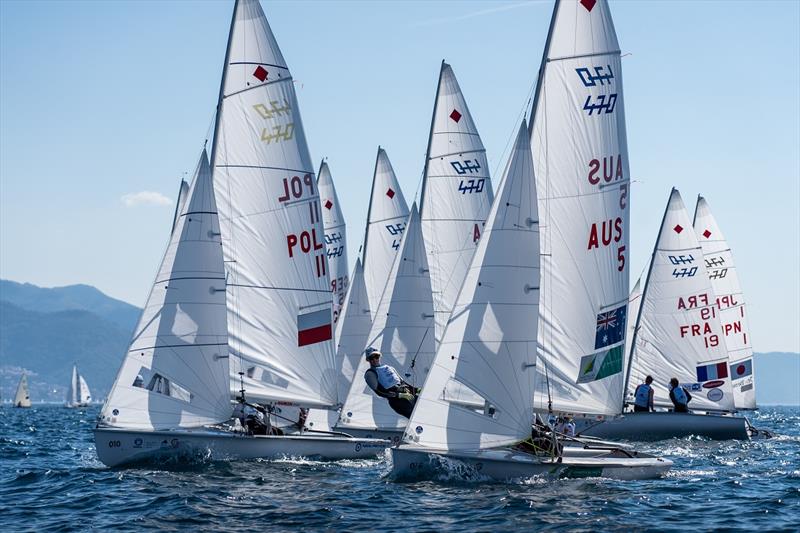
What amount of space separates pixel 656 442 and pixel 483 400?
14.5 metres

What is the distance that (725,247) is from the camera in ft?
131

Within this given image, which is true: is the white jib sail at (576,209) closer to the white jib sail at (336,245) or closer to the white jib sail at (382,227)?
the white jib sail at (382,227)

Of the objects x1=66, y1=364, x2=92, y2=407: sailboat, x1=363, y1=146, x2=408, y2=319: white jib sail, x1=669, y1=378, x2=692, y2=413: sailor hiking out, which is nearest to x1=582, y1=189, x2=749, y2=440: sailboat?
x1=669, y1=378, x2=692, y2=413: sailor hiking out

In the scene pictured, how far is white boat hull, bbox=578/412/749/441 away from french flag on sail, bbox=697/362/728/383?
2.69 metres

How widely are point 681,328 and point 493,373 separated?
728 inches

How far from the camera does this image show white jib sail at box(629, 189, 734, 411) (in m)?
34.8

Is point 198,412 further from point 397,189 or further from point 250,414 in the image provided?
point 397,189

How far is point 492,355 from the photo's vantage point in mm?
18188

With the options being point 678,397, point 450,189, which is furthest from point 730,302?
point 450,189

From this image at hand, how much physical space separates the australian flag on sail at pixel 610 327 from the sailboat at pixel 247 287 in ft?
18.0

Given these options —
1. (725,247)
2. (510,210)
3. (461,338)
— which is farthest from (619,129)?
(725,247)

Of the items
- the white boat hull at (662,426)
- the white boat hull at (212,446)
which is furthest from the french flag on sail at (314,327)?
the white boat hull at (662,426)

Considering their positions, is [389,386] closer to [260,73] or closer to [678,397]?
[260,73]

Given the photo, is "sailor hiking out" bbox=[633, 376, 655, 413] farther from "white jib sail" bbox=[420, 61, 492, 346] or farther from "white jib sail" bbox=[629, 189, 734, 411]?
"white jib sail" bbox=[420, 61, 492, 346]
